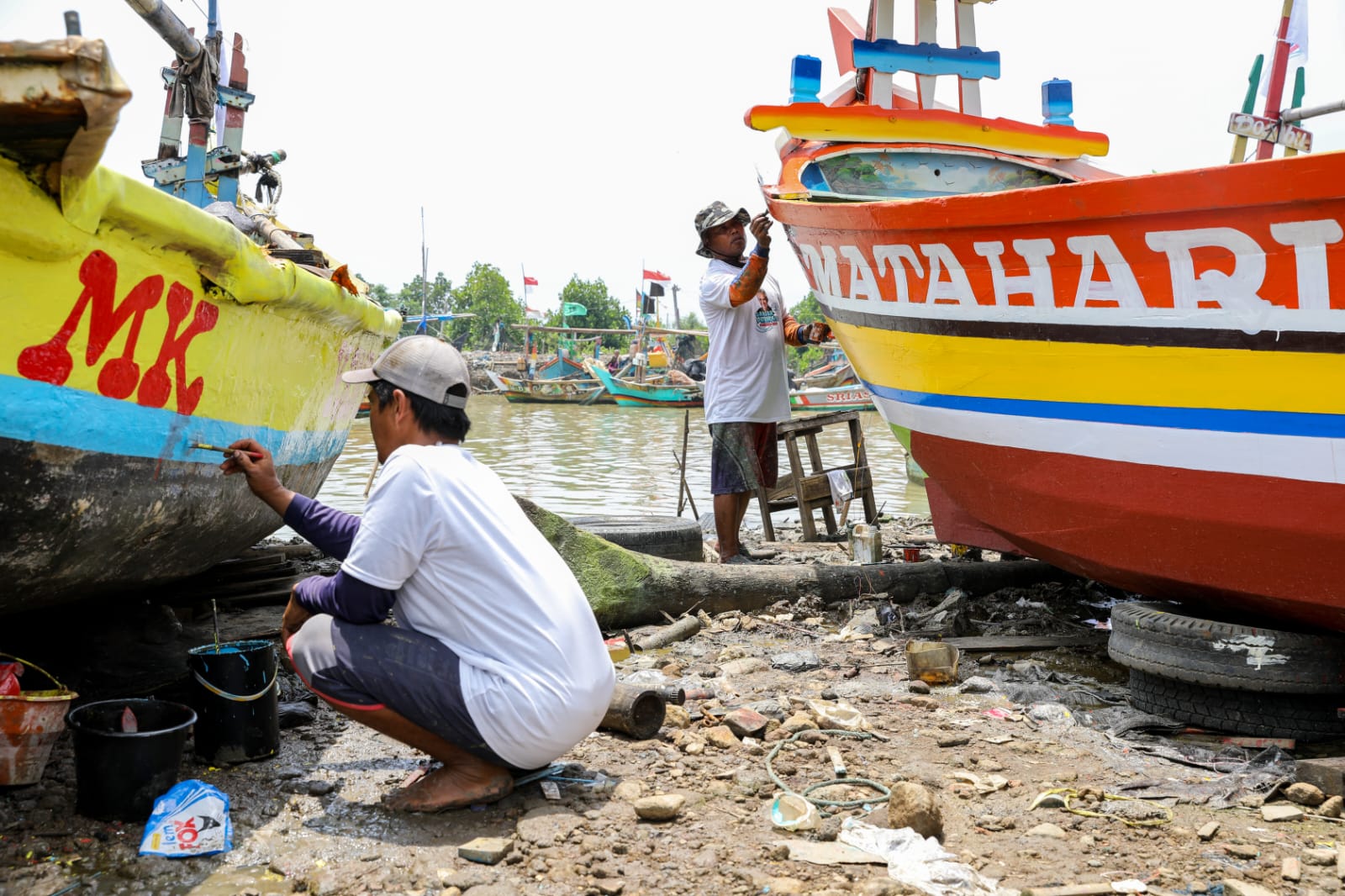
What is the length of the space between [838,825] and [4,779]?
1.98 meters

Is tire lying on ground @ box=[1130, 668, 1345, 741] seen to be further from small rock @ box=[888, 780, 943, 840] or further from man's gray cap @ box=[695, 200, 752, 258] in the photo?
man's gray cap @ box=[695, 200, 752, 258]

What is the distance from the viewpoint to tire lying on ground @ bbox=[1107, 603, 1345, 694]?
312cm

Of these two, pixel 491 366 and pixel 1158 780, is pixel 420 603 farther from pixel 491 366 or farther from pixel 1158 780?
pixel 491 366

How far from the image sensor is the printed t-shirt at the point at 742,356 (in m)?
5.62

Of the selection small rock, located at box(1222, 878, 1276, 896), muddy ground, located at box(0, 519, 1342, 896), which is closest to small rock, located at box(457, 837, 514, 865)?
muddy ground, located at box(0, 519, 1342, 896)

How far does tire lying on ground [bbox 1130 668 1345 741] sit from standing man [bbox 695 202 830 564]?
257 cm

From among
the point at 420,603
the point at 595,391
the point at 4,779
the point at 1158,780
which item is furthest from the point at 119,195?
the point at 595,391

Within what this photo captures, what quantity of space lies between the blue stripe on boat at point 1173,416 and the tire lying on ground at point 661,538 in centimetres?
180

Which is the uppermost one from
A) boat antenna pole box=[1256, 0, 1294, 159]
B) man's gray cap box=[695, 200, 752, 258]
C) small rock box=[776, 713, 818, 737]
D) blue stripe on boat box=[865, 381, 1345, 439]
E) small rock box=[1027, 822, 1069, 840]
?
boat antenna pole box=[1256, 0, 1294, 159]

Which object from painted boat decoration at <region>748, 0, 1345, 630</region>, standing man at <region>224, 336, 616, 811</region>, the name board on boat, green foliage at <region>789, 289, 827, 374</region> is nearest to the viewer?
standing man at <region>224, 336, 616, 811</region>

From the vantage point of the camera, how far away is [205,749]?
2.82 m

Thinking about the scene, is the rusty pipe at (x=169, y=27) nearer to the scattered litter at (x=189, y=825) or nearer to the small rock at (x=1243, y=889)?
the scattered litter at (x=189, y=825)

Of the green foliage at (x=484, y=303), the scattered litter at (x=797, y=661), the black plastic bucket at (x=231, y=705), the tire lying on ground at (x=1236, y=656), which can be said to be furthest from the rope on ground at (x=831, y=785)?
the green foliage at (x=484, y=303)

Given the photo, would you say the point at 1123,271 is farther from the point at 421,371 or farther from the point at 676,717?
the point at 421,371
